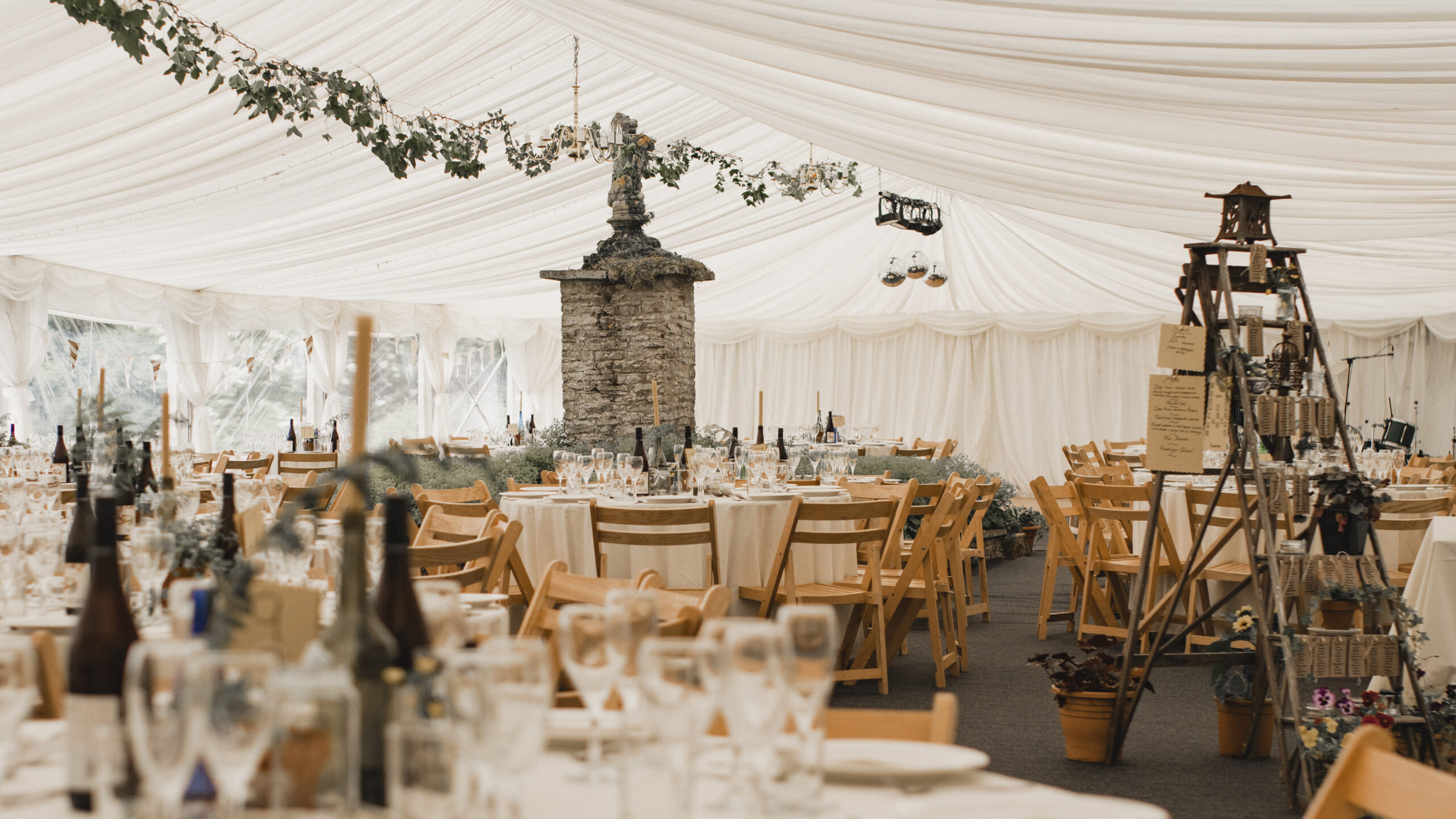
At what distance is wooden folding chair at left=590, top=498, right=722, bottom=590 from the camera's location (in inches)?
177

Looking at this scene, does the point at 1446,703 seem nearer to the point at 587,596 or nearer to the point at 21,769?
the point at 587,596

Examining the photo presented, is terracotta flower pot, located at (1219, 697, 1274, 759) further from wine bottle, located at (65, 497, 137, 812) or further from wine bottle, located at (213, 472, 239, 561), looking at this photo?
wine bottle, located at (65, 497, 137, 812)

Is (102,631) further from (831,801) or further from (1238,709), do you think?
(1238,709)

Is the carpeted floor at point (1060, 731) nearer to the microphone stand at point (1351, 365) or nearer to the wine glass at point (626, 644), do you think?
the wine glass at point (626, 644)

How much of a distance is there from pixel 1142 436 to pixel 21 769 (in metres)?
15.4

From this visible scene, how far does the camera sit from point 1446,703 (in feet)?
12.6

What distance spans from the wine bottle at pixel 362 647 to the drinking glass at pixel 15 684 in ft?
0.95

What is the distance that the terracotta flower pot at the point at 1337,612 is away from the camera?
3.84 meters

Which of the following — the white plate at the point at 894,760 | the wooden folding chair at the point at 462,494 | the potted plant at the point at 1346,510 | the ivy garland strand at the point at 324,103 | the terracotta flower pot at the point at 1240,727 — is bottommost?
the terracotta flower pot at the point at 1240,727

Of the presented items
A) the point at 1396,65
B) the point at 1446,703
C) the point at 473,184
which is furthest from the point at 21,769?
the point at 473,184

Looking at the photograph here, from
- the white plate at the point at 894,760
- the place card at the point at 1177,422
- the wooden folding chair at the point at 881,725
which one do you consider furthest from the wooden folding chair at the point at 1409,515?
the white plate at the point at 894,760

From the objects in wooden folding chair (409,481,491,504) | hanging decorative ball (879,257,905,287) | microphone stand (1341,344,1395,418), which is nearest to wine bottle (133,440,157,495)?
wooden folding chair (409,481,491,504)

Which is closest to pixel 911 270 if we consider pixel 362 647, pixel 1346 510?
pixel 1346 510

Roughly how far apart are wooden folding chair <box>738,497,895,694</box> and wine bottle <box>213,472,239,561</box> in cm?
259
